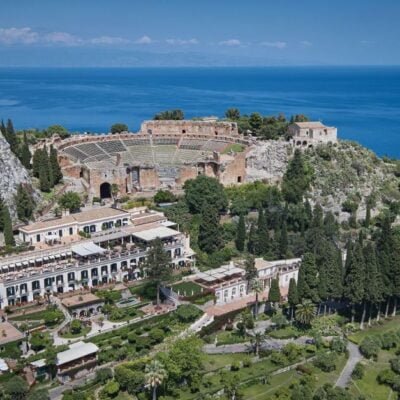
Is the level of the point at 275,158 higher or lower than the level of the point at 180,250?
higher

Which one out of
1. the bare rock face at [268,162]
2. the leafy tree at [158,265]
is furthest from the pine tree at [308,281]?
the bare rock face at [268,162]

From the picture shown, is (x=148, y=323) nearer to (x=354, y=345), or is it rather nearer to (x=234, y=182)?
(x=354, y=345)

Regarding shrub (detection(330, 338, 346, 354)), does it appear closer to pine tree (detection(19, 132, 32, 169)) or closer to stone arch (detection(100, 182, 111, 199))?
stone arch (detection(100, 182, 111, 199))

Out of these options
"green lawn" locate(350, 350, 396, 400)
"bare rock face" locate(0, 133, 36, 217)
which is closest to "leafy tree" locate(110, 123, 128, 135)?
"bare rock face" locate(0, 133, 36, 217)

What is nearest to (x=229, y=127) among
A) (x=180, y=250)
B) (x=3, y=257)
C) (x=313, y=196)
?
(x=313, y=196)

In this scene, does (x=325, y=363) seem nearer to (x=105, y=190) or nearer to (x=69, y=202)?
(x=69, y=202)

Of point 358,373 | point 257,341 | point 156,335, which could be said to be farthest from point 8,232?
point 358,373
